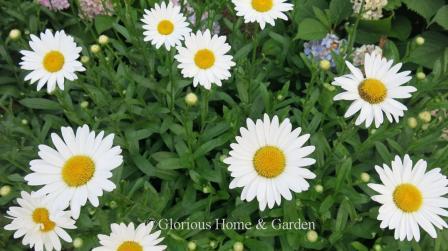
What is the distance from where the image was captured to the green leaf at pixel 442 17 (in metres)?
2.73

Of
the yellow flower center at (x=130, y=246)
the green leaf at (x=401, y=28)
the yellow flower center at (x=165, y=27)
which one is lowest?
the yellow flower center at (x=130, y=246)

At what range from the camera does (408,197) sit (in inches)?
69.3

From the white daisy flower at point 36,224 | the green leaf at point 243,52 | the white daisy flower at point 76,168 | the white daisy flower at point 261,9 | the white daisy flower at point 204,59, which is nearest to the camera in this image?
the white daisy flower at point 76,168

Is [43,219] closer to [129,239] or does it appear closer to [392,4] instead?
[129,239]

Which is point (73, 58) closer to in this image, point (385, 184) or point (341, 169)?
point (341, 169)

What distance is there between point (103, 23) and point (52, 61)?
97 centimetres

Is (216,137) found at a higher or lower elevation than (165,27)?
lower

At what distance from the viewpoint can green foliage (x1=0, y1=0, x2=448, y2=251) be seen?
2.03m

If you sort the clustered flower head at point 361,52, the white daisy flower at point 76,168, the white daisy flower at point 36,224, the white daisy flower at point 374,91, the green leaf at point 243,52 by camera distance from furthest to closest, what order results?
→ the clustered flower head at point 361,52, the green leaf at point 243,52, the white daisy flower at point 36,224, the white daisy flower at point 374,91, the white daisy flower at point 76,168

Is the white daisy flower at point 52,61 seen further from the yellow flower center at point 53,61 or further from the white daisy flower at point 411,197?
the white daisy flower at point 411,197

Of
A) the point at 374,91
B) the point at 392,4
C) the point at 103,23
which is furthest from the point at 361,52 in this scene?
the point at 103,23

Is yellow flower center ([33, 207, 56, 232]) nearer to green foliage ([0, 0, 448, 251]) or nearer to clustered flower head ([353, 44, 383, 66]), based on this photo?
green foliage ([0, 0, 448, 251])

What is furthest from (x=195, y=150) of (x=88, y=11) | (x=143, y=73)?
(x=88, y=11)

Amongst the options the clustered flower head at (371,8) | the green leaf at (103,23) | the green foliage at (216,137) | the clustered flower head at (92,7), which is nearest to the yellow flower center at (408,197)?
the green foliage at (216,137)
